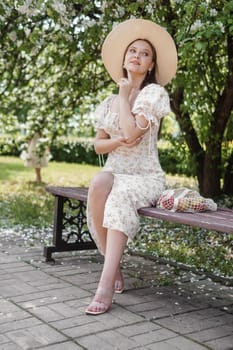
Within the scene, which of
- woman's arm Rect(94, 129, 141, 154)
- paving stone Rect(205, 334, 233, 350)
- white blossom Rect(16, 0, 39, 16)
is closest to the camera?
paving stone Rect(205, 334, 233, 350)

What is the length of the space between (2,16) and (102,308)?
303cm

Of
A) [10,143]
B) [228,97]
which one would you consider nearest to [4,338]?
[228,97]

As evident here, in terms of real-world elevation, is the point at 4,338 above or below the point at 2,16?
below

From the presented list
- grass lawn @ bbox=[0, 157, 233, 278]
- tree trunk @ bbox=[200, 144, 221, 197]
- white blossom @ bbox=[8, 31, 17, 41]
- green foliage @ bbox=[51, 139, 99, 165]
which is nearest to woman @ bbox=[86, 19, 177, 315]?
grass lawn @ bbox=[0, 157, 233, 278]

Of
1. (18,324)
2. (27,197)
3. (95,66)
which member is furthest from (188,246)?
(27,197)

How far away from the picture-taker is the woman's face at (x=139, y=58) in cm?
356

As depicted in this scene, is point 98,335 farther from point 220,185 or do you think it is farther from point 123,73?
point 220,185

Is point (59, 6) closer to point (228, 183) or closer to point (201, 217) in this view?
point (201, 217)

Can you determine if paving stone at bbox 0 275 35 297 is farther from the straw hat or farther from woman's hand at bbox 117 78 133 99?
the straw hat

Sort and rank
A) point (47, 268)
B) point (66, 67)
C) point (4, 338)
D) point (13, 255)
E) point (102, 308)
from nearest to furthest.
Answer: point (4, 338) < point (102, 308) < point (47, 268) < point (13, 255) < point (66, 67)

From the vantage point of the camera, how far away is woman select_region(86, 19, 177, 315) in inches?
126

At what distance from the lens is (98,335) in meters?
2.81

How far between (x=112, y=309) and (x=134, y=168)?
0.90 meters

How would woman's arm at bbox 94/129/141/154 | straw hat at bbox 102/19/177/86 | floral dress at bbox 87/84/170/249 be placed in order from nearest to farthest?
floral dress at bbox 87/84/170/249
woman's arm at bbox 94/129/141/154
straw hat at bbox 102/19/177/86
